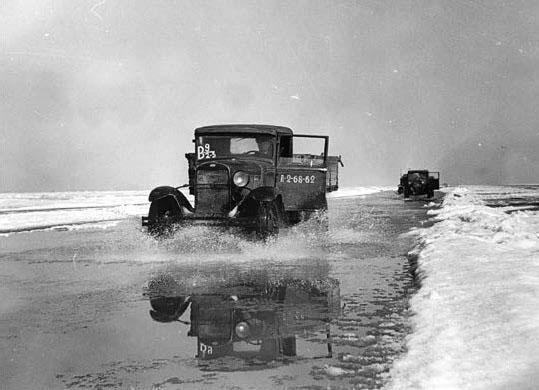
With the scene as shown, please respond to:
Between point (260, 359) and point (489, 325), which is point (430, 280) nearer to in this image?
point (489, 325)

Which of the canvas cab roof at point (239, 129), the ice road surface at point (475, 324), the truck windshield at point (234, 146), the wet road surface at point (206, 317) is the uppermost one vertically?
the canvas cab roof at point (239, 129)

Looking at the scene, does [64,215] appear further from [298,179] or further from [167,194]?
[298,179]

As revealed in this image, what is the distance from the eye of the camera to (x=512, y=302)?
4.54m

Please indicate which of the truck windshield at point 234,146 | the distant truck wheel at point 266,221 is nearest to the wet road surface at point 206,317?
the distant truck wheel at point 266,221

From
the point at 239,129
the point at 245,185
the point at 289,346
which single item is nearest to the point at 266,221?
the point at 245,185

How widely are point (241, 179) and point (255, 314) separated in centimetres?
621

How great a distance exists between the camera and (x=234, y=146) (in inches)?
485

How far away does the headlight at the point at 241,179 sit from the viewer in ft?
37.1

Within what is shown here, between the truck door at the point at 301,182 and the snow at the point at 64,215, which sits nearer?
the truck door at the point at 301,182

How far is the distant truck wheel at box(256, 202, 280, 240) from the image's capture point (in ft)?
32.9

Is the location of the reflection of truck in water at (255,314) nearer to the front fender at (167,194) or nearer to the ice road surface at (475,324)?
the ice road surface at (475,324)

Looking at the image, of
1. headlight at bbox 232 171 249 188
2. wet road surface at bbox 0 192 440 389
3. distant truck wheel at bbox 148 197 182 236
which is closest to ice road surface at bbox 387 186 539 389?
wet road surface at bbox 0 192 440 389

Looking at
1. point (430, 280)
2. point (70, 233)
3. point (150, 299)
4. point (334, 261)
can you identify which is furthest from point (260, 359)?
point (70, 233)

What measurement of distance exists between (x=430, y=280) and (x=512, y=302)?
1.76 m
